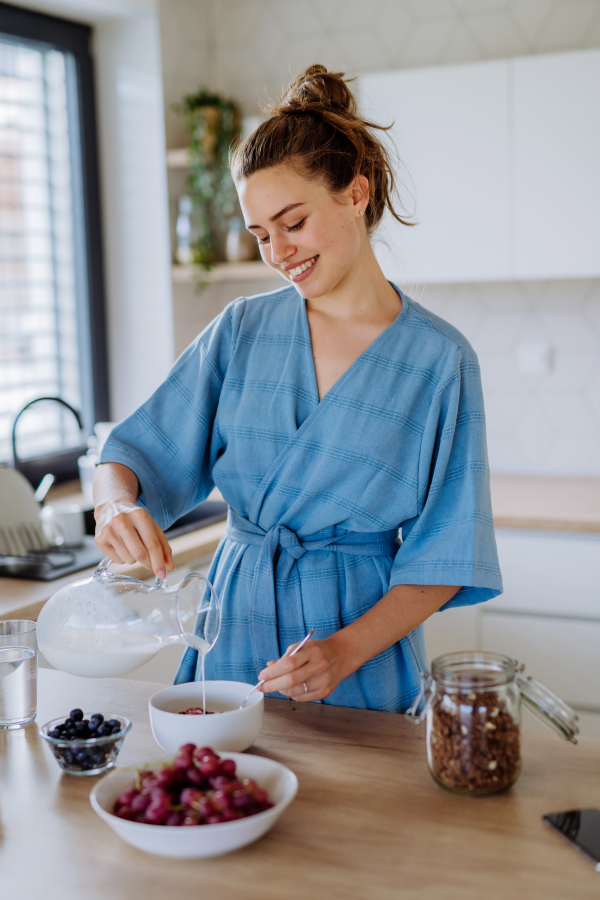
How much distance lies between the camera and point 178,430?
1.47 meters

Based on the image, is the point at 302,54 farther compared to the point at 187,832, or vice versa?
the point at 302,54

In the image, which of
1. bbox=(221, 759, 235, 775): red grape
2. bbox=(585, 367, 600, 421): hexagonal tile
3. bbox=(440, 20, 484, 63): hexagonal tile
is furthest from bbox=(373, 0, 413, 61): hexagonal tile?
bbox=(221, 759, 235, 775): red grape

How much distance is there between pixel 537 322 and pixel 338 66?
108cm

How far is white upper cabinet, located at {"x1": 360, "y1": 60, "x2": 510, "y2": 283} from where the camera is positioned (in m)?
2.58

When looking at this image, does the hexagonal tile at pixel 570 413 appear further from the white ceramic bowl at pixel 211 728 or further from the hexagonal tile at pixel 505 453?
the white ceramic bowl at pixel 211 728

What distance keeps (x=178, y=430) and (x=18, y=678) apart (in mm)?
471

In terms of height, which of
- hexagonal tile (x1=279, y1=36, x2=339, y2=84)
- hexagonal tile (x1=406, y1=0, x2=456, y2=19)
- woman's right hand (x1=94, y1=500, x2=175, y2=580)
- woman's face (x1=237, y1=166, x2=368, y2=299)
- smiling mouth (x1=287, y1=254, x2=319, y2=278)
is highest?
hexagonal tile (x1=406, y1=0, x2=456, y2=19)

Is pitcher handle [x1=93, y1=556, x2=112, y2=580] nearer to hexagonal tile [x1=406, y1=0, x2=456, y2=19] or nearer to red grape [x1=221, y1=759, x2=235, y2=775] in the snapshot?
red grape [x1=221, y1=759, x2=235, y2=775]

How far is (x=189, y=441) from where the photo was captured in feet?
4.81

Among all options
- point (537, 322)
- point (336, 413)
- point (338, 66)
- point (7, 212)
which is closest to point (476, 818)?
point (336, 413)

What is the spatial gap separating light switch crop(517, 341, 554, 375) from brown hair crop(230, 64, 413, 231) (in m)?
1.59

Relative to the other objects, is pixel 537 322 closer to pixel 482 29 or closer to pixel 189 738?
pixel 482 29

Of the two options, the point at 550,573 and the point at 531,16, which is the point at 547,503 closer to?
the point at 550,573

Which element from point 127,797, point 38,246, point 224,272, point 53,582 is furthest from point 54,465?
point 127,797
